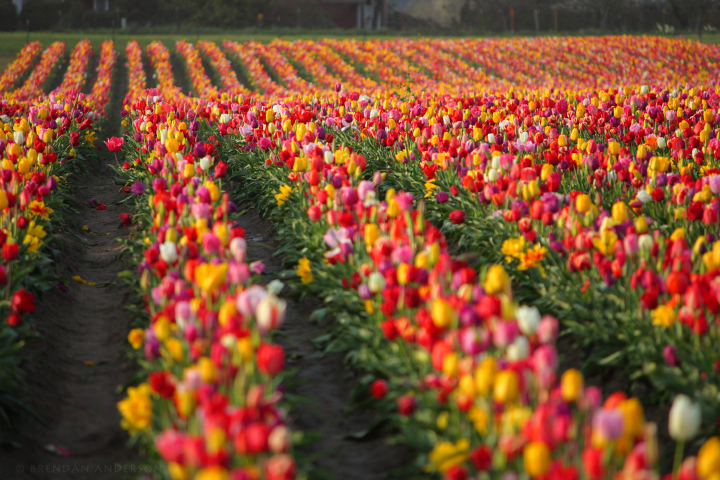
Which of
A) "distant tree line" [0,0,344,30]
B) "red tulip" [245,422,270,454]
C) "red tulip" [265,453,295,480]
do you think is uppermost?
"distant tree line" [0,0,344,30]

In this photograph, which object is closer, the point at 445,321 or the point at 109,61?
the point at 445,321

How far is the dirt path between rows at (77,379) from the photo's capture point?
367 centimetres

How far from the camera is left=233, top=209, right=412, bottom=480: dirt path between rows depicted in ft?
11.8

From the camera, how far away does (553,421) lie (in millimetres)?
2295

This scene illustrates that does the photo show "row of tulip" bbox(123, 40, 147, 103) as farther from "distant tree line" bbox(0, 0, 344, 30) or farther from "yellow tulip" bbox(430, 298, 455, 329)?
"yellow tulip" bbox(430, 298, 455, 329)

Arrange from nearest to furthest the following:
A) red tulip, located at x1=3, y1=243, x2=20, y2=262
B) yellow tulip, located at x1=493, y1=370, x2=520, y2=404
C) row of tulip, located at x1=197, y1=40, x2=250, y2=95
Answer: yellow tulip, located at x1=493, y1=370, x2=520, y2=404 < red tulip, located at x1=3, y1=243, x2=20, y2=262 < row of tulip, located at x1=197, y1=40, x2=250, y2=95

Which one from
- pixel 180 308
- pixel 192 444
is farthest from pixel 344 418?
pixel 192 444

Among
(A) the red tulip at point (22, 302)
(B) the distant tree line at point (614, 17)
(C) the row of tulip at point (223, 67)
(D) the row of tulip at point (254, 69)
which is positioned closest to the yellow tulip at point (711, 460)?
(A) the red tulip at point (22, 302)

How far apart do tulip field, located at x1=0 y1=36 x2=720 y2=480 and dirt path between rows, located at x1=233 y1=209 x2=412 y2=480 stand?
99mm

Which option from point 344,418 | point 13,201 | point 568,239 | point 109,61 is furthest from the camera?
point 109,61

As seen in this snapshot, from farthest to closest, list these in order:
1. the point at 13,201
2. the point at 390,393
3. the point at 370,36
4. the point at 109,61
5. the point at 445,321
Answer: the point at 370,36
the point at 109,61
the point at 13,201
the point at 390,393
the point at 445,321

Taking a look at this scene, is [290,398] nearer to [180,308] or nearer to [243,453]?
[180,308]

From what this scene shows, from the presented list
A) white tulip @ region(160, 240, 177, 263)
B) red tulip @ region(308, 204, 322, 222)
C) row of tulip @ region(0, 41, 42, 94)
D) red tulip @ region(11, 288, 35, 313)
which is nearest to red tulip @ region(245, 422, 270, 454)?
white tulip @ region(160, 240, 177, 263)

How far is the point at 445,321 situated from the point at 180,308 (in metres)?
1.17
